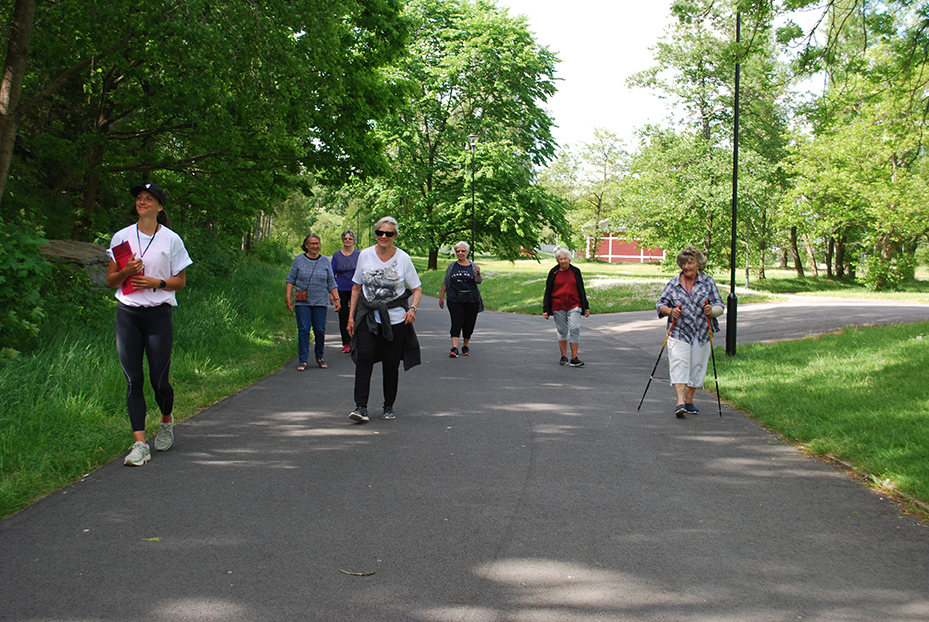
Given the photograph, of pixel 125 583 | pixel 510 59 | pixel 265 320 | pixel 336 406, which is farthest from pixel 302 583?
pixel 510 59

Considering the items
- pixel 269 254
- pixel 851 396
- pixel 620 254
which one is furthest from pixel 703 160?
pixel 620 254

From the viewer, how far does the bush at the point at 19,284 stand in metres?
7.12

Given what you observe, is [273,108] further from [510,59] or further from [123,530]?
[510,59]

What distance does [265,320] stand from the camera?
604 inches

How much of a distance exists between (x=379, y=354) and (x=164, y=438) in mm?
2250

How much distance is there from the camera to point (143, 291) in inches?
217

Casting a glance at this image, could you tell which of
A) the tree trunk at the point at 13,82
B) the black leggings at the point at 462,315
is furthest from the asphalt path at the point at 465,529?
the tree trunk at the point at 13,82

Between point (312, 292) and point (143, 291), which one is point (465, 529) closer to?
point (143, 291)

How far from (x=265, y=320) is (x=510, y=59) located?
2797 centimetres

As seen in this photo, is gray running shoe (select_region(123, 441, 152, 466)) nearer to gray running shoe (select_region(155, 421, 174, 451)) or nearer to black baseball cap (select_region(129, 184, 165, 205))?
gray running shoe (select_region(155, 421, 174, 451))

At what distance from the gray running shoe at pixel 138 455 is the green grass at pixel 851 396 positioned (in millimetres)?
5171

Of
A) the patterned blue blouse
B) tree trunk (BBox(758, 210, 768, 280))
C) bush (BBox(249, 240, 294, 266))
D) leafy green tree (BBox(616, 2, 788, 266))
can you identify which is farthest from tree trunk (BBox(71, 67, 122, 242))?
tree trunk (BBox(758, 210, 768, 280))

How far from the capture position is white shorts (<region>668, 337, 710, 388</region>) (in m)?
7.89

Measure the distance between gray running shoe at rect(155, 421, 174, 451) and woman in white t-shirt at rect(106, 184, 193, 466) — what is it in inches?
7.1
